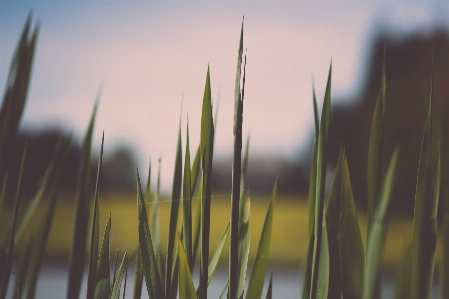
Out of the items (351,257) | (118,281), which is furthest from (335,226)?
(118,281)

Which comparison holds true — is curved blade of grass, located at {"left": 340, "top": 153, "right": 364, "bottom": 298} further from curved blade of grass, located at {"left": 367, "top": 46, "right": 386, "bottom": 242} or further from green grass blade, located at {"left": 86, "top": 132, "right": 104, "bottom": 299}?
green grass blade, located at {"left": 86, "top": 132, "right": 104, "bottom": 299}

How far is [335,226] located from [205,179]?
0.30 ft

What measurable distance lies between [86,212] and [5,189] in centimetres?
8

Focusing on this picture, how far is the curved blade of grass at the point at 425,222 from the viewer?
0.26 m

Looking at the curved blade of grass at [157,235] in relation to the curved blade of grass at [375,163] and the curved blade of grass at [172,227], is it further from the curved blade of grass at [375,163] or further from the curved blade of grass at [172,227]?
the curved blade of grass at [375,163]

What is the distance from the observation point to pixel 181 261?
27 cm

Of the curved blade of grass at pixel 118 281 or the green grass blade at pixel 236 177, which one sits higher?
the green grass blade at pixel 236 177

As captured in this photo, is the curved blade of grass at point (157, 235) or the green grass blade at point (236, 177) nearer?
→ the green grass blade at point (236, 177)

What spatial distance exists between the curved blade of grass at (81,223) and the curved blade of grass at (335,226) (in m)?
0.14

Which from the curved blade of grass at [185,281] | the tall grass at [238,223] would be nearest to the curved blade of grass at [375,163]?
the tall grass at [238,223]

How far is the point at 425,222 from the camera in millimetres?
263

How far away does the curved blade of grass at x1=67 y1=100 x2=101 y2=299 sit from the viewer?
0.80ft

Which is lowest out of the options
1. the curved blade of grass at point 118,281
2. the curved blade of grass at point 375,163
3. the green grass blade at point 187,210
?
the curved blade of grass at point 118,281

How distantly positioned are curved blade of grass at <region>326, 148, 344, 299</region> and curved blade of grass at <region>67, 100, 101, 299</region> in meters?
0.14
